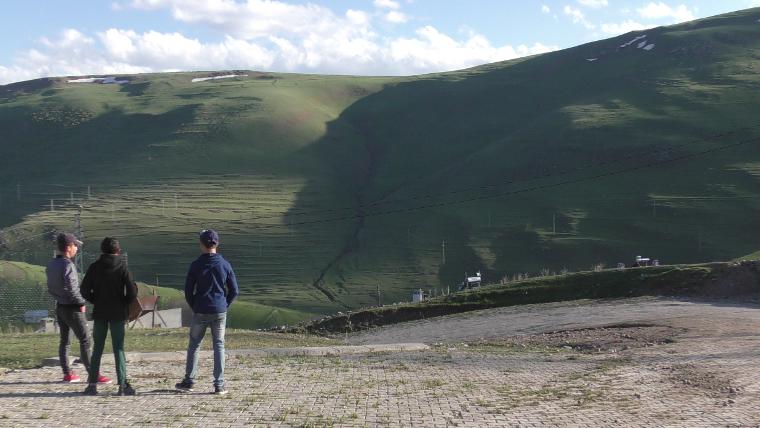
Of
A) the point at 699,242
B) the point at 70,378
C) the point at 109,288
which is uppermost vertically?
the point at 109,288

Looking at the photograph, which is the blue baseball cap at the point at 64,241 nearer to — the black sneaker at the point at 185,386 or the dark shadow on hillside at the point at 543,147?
the black sneaker at the point at 185,386

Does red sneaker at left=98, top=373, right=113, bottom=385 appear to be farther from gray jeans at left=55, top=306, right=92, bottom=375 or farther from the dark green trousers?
the dark green trousers

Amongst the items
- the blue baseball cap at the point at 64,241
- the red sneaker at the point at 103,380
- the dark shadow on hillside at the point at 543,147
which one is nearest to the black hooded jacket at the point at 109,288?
the blue baseball cap at the point at 64,241

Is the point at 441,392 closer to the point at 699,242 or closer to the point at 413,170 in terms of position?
the point at 699,242

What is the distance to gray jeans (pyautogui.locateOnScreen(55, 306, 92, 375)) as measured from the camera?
460 inches

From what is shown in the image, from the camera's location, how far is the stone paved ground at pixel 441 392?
9234 mm

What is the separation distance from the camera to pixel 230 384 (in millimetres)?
11859

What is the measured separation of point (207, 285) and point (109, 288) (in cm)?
122

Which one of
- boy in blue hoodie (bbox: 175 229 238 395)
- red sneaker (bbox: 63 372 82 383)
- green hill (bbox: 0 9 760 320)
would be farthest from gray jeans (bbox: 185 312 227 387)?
green hill (bbox: 0 9 760 320)

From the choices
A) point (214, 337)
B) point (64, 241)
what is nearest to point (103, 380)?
point (214, 337)

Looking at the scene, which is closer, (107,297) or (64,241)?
(107,297)

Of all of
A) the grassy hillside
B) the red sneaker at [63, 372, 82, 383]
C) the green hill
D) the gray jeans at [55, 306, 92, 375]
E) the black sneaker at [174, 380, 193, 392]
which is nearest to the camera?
the black sneaker at [174, 380, 193, 392]

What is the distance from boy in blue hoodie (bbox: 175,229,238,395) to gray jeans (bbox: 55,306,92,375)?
5.69 ft

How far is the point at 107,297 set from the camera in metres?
10.9
